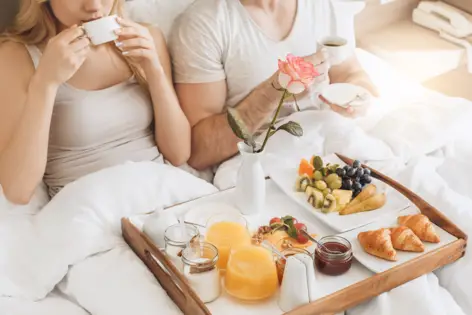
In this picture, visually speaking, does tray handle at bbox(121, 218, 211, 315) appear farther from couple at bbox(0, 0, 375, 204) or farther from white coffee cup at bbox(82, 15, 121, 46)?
white coffee cup at bbox(82, 15, 121, 46)

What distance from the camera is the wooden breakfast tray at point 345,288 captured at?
133cm

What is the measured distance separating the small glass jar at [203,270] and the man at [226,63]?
58cm

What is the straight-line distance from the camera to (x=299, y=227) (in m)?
1.51

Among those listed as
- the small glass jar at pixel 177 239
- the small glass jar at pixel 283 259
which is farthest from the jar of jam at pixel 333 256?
the small glass jar at pixel 177 239

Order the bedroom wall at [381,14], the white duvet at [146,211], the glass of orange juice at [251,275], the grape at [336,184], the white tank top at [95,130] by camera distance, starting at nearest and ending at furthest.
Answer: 1. the glass of orange juice at [251,275]
2. the white duvet at [146,211]
3. the grape at [336,184]
4. the white tank top at [95,130]
5. the bedroom wall at [381,14]

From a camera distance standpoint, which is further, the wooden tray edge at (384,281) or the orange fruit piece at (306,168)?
the orange fruit piece at (306,168)

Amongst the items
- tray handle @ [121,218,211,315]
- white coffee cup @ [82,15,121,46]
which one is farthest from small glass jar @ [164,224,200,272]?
white coffee cup @ [82,15,121,46]

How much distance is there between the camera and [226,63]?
6.37 feet

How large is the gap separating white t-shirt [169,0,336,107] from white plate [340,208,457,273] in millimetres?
602

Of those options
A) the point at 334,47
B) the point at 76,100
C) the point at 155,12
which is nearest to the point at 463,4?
the point at 334,47

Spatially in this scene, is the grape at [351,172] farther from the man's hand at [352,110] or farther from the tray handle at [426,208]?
the man's hand at [352,110]

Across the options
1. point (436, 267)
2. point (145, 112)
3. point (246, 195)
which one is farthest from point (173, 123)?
point (436, 267)

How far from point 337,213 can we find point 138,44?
0.62m

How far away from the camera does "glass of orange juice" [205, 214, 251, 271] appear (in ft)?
4.67
